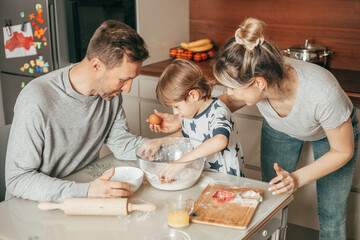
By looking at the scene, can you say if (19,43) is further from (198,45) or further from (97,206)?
(97,206)

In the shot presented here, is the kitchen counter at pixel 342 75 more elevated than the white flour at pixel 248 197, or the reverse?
the kitchen counter at pixel 342 75

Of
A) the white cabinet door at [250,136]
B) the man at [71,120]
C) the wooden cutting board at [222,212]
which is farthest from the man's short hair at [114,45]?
the white cabinet door at [250,136]

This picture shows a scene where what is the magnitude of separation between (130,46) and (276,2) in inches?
71.7

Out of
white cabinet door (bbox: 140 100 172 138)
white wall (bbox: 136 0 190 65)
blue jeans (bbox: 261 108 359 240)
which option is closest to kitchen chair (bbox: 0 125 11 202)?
blue jeans (bbox: 261 108 359 240)

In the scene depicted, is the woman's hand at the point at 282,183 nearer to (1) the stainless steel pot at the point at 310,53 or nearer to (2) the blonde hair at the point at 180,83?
(2) the blonde hair at the point at 180,83

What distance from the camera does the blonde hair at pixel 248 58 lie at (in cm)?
153

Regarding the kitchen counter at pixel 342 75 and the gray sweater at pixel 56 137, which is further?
the kitchen counter at pixel 342 75

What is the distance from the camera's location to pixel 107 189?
4.49 feet

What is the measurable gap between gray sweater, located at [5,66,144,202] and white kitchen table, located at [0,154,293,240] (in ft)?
0.23

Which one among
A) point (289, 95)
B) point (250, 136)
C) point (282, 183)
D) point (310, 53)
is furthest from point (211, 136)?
point (310, 53)

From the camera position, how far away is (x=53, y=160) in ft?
5.21

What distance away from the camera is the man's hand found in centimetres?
136

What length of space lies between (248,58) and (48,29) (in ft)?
5.68

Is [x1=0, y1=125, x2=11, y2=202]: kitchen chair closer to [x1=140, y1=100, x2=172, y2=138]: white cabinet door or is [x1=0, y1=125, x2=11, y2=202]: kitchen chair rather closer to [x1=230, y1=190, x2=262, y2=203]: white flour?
[x1=230, y1=190, x2=262, y2=203]: white flour
